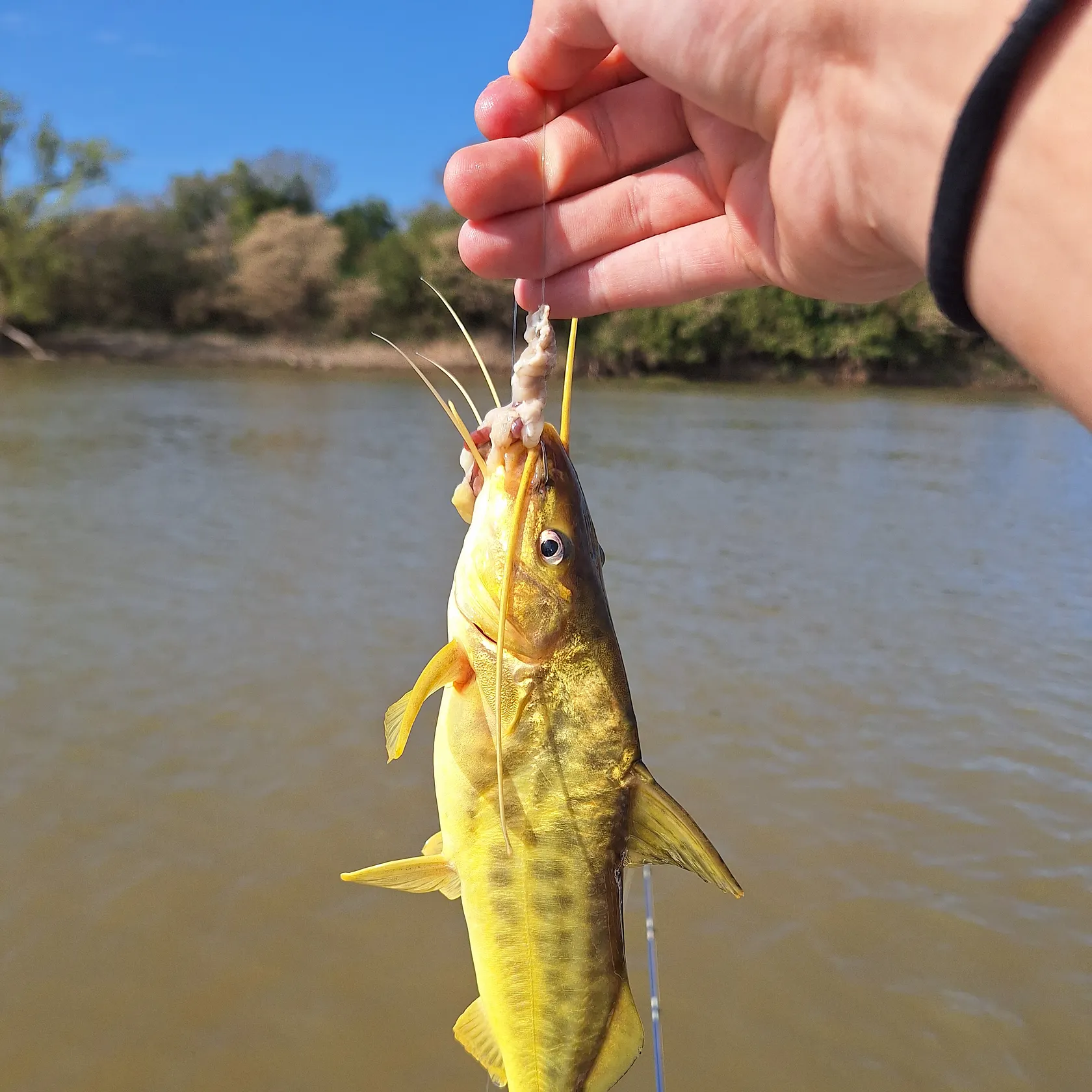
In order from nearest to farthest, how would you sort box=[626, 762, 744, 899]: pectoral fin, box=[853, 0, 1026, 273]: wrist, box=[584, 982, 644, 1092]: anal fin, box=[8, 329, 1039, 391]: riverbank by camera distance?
box=[853, 0, 1026, 273]: wrist → box=[626, 762, 744, 899]: pectoral fin → box=[584, 982, 644, 1092]: anal fin → box=[8, 329, 1039, 391]: riverbank

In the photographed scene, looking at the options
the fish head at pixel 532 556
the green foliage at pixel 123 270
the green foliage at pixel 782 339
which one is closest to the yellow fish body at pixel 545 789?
the fish head at pixel 532 556

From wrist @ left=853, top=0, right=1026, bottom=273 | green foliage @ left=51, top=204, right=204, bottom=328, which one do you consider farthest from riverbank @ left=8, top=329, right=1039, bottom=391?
wrist @ left=853, top=0, right=1026, bottom=273

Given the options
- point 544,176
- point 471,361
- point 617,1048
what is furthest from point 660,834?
point 471,361

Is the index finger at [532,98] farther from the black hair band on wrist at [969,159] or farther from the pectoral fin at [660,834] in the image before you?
the pectoral fin at [660,834]

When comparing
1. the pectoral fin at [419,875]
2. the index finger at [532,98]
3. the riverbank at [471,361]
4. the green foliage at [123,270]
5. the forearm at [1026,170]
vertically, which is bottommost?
the pectoral fin at [419,875]

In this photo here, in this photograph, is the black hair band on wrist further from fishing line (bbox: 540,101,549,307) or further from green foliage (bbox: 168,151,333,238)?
green foliage (bbox: 168,151,333,238)

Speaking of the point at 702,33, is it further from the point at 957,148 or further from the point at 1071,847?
the point at 1071,847

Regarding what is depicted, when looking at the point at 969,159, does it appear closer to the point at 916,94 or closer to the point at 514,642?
the point at 916,94

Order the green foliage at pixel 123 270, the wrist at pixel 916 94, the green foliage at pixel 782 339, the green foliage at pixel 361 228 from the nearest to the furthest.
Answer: the wrist at pixel 916 94 → the green foliage at pixel 782 339 → the green foliage at pixel 123 270 → the green foliage at pixel 361 228
